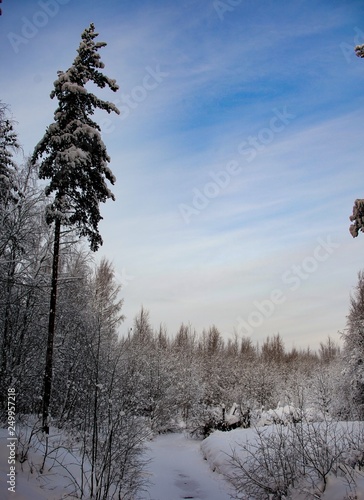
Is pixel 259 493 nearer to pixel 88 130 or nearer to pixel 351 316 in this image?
pixel 88 130

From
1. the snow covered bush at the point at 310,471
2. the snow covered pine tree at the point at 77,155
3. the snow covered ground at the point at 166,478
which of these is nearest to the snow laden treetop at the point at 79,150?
the snow covered pine tree at the point at 77,155

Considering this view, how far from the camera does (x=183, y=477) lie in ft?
53.0

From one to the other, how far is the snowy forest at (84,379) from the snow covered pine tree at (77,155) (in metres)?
0.04

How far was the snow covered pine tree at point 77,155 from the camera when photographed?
1329cm

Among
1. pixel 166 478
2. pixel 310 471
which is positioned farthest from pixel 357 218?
pixel 166 478

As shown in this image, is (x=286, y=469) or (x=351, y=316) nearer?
(x=286, y=469)

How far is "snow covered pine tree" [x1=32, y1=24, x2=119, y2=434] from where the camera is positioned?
43.6 feet

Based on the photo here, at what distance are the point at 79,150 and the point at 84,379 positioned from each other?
10836 millimetres

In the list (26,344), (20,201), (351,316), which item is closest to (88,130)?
(20,201)

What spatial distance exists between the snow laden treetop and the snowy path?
9.05 metres

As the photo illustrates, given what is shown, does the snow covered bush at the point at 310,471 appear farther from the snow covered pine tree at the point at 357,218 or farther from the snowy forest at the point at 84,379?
the snow covered pine tree at the point at 357,218

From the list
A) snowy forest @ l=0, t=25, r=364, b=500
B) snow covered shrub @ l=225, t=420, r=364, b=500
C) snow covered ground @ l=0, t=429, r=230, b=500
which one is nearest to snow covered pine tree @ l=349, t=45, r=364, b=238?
snowy forest @ l=0, t=25, r=364, b=500

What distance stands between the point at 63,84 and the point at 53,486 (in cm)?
1206

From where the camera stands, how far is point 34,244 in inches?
709
